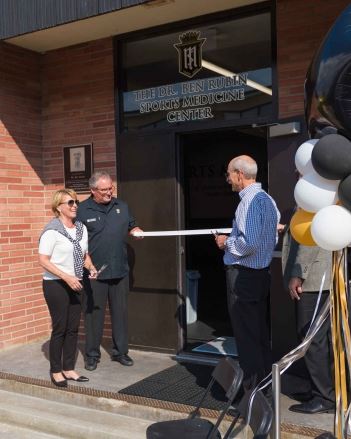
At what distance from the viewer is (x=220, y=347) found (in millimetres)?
5723

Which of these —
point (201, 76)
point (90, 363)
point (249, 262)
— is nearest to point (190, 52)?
point (201, 76)

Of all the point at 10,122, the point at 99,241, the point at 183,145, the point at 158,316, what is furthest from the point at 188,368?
the point at 10,122

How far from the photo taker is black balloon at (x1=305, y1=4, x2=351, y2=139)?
2.45 m

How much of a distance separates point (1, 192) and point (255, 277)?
3148 millimetres

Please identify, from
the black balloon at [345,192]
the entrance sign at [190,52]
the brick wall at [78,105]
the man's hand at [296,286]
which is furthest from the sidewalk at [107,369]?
the entrance sign at [190,52]

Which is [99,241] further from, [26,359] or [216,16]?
[216,16]

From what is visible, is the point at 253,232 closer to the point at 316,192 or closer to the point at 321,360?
the point at 321,360

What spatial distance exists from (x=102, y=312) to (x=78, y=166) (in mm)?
1779

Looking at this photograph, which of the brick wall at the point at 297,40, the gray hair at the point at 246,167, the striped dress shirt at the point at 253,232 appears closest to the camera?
the striped dress shirt at the point at 253,232

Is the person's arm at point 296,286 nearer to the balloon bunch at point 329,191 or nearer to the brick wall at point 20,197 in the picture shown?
the balloon bunch at point 329,191

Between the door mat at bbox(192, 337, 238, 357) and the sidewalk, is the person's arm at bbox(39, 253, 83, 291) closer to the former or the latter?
the sidewalk

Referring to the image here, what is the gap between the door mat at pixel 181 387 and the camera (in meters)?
4.33

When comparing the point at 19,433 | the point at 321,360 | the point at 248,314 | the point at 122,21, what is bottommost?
the point at 19,433

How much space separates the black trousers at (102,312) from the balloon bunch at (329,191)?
2.92 metres
